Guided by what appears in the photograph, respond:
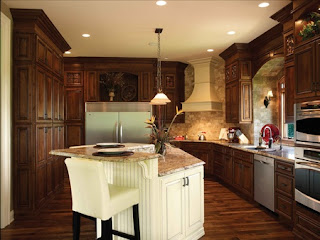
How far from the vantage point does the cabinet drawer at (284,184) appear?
3402mm

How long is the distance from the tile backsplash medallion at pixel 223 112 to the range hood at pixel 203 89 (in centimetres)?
20

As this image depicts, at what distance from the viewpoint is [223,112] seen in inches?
267

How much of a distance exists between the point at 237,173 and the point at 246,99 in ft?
5.18

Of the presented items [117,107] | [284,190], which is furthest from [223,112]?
[284,190]

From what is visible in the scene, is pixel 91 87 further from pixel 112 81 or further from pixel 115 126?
pixel 115 126

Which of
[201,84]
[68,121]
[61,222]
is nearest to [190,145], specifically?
[201,84]

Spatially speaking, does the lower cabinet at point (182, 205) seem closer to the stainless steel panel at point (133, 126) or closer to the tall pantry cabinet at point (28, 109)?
the tall pantry cabinet at point (28, 109)

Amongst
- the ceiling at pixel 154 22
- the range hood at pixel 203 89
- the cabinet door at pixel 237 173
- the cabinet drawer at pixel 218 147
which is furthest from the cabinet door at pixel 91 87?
the cabinet door at pixel 237 173

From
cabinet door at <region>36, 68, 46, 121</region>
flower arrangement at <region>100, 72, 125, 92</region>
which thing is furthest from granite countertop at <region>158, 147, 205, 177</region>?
flower arrangement at <region>100, 72, 125, 92</region>

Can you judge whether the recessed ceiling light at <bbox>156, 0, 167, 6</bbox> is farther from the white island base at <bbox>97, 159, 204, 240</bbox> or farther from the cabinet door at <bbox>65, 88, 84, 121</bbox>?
the cabinet door at <bbox>65, 88, 84, 121</bbox>

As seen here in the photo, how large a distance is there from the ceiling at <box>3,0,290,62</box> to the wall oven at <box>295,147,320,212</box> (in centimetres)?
204

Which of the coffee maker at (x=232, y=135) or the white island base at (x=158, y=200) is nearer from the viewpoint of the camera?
the white island base at (x=158, y=200)

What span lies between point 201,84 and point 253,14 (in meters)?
2.91

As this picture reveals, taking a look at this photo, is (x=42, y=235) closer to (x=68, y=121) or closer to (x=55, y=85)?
(x=55, y=85)
